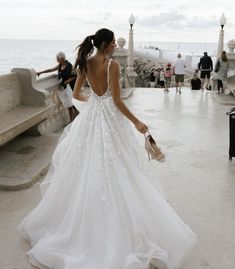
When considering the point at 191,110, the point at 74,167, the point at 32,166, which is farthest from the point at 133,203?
the point at 191,110

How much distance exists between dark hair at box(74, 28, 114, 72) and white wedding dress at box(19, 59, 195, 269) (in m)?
0.32

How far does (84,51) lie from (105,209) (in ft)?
4.32

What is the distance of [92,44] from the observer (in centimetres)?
312

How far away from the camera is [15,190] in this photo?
474cm

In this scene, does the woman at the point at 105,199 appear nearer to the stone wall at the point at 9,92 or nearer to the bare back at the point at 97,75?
the bare back at the point at 97,75

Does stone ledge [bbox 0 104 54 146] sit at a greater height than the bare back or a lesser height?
lesser

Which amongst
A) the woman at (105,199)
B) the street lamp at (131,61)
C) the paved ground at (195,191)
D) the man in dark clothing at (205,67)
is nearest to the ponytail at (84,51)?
the woman at (105,199)

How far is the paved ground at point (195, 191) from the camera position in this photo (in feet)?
11.3

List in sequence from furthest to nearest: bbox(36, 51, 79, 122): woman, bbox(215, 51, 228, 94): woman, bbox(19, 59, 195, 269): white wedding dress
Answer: bbox(215, 51, 228, 94): woman → bbox(36, 51, 79, 122): woman → bbox(19, 59, 195, 269): white wedding dress

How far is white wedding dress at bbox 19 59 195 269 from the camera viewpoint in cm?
299

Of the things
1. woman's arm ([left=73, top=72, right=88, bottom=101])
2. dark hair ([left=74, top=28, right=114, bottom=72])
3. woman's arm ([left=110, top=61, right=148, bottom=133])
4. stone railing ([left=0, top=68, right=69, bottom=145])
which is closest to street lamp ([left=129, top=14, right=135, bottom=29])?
stone railing ([left=0, top=68, right=69, bottom=145])

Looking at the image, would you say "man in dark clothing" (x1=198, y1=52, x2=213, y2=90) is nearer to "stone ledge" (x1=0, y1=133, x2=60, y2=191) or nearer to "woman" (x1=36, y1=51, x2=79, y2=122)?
"woman" (x1=36, y1=51, x2=79, y2=122)

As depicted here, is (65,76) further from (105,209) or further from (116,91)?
(105,209)

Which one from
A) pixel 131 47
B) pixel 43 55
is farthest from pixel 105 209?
pixel 43 55
